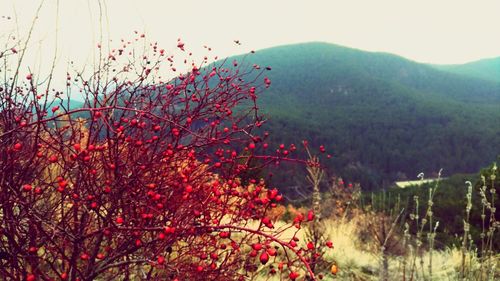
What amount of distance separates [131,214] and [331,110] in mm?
185033

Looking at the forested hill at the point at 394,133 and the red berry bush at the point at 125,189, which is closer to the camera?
the red berry bush at the point at 125,189

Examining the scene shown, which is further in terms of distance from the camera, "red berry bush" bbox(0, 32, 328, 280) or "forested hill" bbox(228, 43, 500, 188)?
"forested hill" bbox(228, 43, 500, 188)

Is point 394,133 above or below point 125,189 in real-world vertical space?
below

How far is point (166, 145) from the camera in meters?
2.55

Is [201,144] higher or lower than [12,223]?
higher

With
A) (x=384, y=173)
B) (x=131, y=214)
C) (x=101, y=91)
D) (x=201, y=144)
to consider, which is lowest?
(x=384, y=173)

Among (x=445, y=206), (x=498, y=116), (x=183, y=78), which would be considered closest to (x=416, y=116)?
(x=498, y=116)

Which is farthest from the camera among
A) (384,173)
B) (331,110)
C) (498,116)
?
(331,110)

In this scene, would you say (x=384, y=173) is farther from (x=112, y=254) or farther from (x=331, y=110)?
(x=112, y=254)

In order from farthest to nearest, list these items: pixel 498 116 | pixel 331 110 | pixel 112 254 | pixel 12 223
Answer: pixel 331 110
pixel 498 116
pixel 112 254
pixel 12 223

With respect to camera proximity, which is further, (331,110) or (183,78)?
(331,110)

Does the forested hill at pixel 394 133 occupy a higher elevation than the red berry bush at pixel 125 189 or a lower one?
lower

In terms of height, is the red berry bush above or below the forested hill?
above

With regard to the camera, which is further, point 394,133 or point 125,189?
point 394,133
